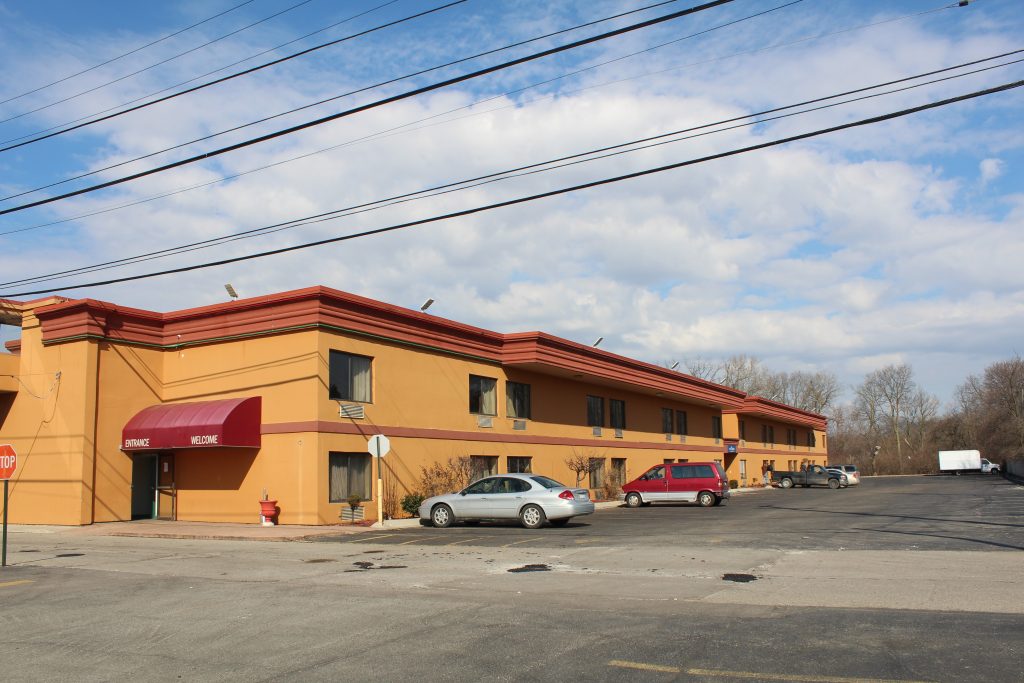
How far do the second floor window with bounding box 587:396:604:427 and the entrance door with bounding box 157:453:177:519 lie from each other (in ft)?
Result: 61.5

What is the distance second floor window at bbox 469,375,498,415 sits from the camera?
100 ft

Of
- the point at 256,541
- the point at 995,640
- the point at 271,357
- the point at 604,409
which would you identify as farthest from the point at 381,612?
the point at 604,409

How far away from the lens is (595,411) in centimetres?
3956

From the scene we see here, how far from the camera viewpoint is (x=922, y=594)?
10.7 meters

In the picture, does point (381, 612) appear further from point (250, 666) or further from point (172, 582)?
point (172, 582)

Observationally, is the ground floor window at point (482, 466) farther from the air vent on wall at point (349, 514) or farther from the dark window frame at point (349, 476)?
the air vent on wall at point (349, 514)

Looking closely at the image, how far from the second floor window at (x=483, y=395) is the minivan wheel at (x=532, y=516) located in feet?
28.7

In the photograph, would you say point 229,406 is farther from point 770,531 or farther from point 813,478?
point 813,478

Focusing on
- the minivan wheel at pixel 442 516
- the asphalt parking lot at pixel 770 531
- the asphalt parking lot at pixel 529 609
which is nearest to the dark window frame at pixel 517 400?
the asphalt parking lot at pixel 770 531

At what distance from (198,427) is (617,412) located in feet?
75.0

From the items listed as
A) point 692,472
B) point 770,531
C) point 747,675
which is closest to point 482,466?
point 692,472

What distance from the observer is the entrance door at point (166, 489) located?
2602 centimetres

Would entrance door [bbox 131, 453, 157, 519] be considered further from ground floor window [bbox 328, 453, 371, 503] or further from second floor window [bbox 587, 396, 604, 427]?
second floor window [bbox 587, 396, 604, 427]

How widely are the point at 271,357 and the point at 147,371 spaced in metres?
4.79
